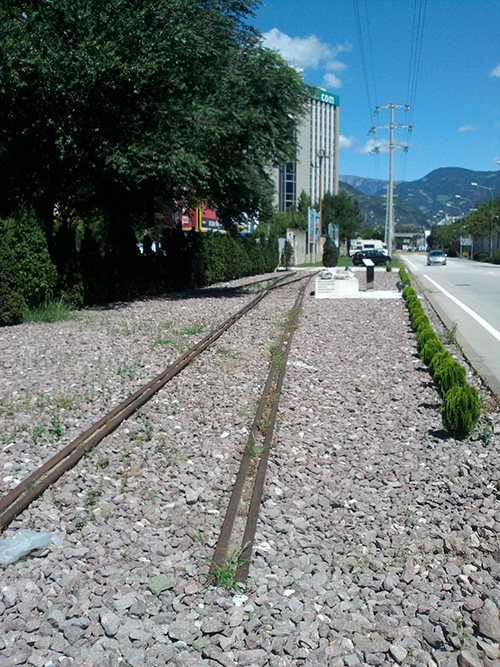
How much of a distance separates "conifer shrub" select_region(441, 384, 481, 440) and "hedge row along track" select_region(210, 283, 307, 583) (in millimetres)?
1709

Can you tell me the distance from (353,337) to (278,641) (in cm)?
1012

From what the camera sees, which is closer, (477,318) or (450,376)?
(450,376)

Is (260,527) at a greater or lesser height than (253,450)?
lesser

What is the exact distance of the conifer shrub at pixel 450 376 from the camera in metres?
7.07

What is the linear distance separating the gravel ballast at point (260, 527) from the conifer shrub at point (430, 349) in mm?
374

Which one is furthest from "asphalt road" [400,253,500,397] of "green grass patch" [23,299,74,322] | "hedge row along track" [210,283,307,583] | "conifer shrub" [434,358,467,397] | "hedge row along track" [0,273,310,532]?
"green grass patch" [23,299,74,322]

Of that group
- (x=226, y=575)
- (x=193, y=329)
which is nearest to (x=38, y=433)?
Result: (x=226, y=575)

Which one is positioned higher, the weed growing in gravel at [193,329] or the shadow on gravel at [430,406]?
the weed growing in gravel at [193,329]

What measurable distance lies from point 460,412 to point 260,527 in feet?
8.82

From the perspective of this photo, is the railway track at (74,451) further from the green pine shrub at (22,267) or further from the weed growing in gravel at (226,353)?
the green pine shrub at (22,267)

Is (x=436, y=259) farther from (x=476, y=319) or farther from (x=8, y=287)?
(x=8, y=287)

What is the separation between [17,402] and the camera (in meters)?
7.36

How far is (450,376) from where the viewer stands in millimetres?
7227

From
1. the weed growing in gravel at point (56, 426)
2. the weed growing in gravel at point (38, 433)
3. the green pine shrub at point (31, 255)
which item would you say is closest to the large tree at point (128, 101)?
the green pine shrub at point (31, 255)
